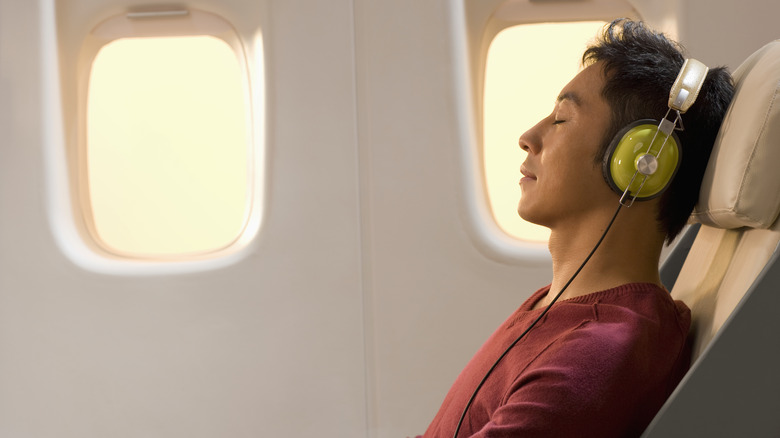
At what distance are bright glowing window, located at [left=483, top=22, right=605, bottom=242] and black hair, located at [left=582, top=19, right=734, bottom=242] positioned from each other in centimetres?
130

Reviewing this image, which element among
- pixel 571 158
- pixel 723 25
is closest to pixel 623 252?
pixel 571 158

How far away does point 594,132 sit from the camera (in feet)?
3.57

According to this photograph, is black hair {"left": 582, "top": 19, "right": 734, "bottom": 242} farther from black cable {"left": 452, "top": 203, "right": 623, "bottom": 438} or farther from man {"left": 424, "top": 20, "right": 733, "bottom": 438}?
black cable {"left": 452, "top": 203, "right": 623, "bottom": 438}

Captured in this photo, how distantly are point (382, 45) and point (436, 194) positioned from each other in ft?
1.51

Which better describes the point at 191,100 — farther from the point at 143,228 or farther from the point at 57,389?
the point at 57,389

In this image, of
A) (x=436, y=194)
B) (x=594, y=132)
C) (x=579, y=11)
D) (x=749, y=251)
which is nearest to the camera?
(x=749, y=251)

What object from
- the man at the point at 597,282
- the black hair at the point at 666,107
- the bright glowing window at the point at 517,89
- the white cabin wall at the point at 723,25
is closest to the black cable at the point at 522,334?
the man at the point at 597,282

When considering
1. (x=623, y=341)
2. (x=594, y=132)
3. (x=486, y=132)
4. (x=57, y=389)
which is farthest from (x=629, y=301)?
(x=57, y=389)

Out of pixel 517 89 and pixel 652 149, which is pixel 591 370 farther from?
pixel 517 89

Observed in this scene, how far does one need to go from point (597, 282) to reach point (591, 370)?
0.24m

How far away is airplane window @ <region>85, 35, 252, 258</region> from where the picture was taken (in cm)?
246

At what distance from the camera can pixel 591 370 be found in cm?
85

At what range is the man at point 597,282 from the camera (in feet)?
2.80

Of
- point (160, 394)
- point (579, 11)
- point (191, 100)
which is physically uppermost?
point (579, 11)
